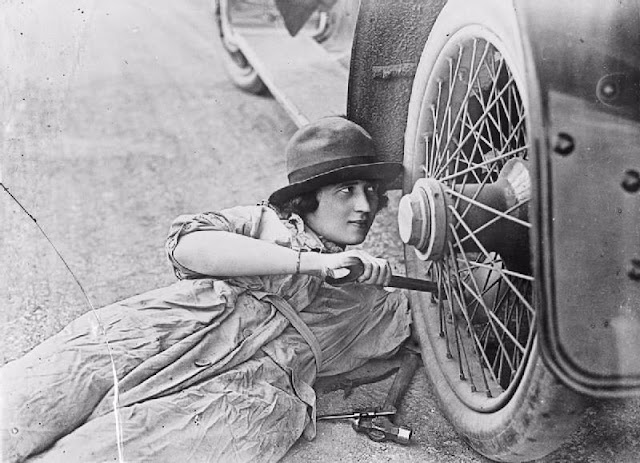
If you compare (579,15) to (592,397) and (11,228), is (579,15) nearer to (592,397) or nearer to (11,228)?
(592,397)

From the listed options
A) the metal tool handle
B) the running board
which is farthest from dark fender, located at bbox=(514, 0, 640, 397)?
the running board

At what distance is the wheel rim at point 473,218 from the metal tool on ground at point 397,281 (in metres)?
0.03

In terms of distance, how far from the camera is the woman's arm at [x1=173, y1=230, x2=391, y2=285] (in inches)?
65.2

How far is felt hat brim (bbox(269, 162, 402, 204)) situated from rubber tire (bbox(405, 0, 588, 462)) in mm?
165

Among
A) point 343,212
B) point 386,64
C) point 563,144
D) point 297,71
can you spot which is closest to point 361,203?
point 343,212

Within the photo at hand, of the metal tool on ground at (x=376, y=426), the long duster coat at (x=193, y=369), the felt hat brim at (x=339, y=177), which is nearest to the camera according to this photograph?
the long duster coat at (x=193, y=369)

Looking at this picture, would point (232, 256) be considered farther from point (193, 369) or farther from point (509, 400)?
point (509, 400)

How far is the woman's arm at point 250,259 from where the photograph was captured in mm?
1656

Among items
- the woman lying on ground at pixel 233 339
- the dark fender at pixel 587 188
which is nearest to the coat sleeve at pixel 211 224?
the woman lying on ground at pixel 233 339

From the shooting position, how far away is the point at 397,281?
5.68 feet

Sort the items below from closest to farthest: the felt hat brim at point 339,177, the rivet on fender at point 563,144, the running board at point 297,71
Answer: the rivet on fender at point 563,144 < the felt hat brim at point 339,177 < the running board at point 297,71

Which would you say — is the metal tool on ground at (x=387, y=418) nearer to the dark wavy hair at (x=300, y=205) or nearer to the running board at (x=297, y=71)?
the dark wavy hair at (x=300, y=205)

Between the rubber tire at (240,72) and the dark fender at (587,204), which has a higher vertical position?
the dark fender at (587,204)

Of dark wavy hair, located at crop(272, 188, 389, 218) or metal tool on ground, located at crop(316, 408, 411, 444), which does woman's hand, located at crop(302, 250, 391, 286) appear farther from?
metal tool on ground, located at crop(316, 408, 411, 444)
